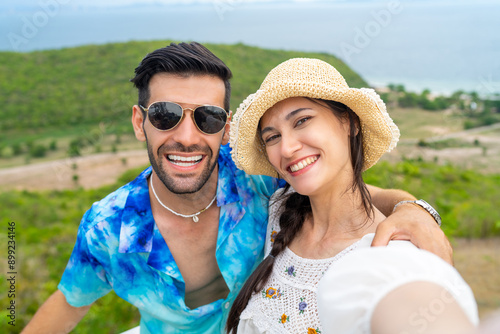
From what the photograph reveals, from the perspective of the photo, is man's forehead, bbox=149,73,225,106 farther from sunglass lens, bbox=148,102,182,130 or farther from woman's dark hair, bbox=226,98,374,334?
woman's dark hair, bbox=226,98,374,334

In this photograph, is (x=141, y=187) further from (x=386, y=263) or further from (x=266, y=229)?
(x=386, y=263)

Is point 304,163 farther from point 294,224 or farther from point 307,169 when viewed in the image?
point 294,224

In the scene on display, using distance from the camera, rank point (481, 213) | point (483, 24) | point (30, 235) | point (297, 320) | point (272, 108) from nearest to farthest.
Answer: point (297, 320)
point (272, 108)
point (481, 213)
point (30, 235)
point (483, 24)

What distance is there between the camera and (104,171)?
49.8ft

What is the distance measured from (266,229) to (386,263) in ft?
4.91

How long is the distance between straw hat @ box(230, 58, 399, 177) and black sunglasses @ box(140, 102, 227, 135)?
203 mm

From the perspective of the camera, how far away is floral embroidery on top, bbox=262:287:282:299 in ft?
6.11

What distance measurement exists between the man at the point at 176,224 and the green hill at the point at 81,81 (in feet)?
61.3

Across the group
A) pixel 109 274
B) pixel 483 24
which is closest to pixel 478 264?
pixel 109 274

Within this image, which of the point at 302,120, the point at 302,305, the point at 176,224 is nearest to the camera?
the point at 302,305

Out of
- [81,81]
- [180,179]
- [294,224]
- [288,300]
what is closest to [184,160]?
[180,179]

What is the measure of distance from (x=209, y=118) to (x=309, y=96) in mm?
714

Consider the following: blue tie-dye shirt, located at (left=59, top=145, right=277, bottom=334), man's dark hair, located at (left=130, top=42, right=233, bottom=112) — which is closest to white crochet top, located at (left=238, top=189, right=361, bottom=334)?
blue tie-dye shirt, located at (left=59, top=145, right=277, bottom=334)

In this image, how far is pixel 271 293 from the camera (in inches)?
74.5
